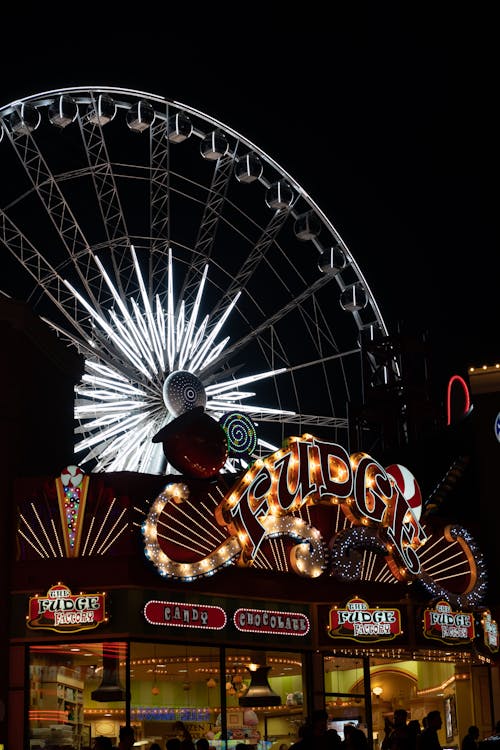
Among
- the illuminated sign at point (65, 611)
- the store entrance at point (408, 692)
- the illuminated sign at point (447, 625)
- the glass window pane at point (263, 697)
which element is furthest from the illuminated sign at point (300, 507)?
the store entrance at point (408, 692)

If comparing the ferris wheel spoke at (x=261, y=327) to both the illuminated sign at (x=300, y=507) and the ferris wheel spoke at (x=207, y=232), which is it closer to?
the ferris wheel spoke at (x=207, y=232)

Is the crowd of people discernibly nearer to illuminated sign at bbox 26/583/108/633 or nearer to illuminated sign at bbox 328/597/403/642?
illuminated sign at bbox 26/583/108/633

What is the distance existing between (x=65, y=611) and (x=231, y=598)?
2.95 meters

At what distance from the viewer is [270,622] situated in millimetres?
19734

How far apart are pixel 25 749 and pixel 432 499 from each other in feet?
36.1

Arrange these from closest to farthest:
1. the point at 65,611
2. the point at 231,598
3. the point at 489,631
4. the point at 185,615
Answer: the point at 65,611 < the point at 185,615 < the point at 231,598 < the point at 489,631

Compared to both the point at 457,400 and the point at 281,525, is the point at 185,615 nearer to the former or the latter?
the point at 281,525

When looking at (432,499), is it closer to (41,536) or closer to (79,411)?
(79,411)

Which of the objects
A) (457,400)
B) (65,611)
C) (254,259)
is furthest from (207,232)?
(65,611)

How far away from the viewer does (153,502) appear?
1795 cm

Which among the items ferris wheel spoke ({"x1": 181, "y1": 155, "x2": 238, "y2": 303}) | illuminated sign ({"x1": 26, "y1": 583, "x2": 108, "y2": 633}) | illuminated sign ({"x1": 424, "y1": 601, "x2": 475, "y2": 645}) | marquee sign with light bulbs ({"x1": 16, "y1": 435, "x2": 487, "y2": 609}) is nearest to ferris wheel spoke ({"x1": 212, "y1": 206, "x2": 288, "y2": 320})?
ferris wheel spoke ({"x1": 181, "y1": 155, "x2": 238, "y2": 303})

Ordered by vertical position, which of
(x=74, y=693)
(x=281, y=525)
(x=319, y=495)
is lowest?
(x=74, y=693)

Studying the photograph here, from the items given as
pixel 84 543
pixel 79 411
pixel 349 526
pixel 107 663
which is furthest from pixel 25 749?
pixel 79 411

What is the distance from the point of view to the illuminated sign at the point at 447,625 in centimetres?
2172
